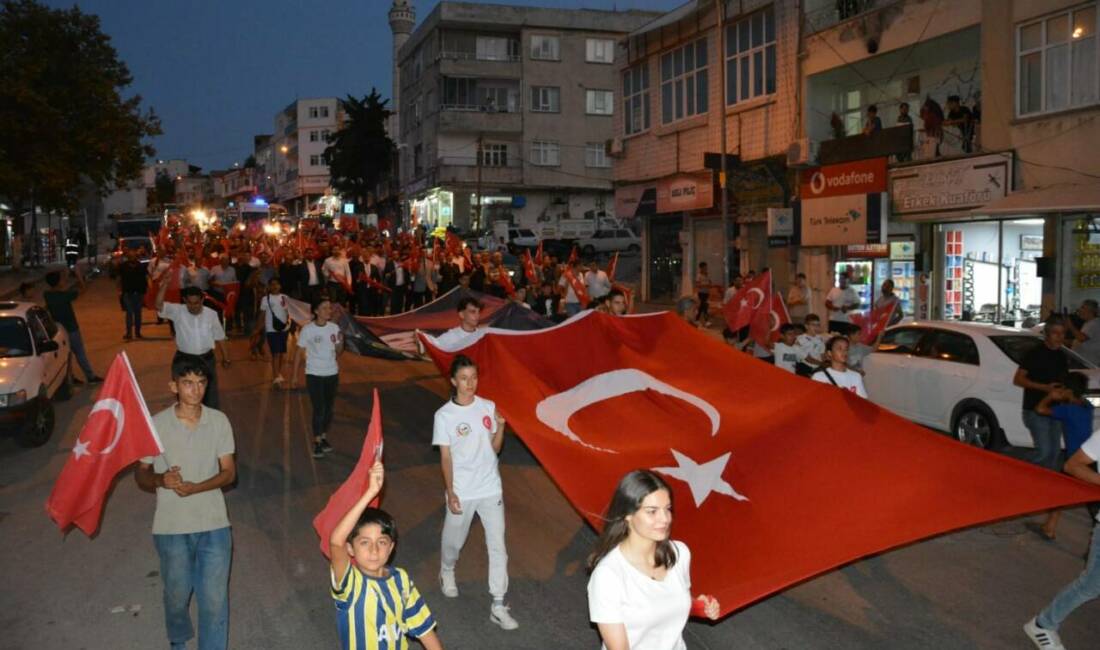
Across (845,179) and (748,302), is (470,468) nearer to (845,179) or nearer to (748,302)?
(748,302)

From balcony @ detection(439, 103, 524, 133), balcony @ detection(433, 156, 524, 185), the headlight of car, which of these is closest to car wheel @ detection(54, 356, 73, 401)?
the headlight of car

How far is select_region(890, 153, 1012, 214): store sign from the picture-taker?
63.0ft

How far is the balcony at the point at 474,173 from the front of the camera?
58.3 metres

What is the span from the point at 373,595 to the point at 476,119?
5582 centimetres

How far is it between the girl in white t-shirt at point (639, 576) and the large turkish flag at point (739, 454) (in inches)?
69.3

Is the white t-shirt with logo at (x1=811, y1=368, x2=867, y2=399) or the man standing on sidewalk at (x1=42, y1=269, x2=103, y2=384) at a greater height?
the man standing on sidewalk at (x1=42, y1=269, x2=103, y2=384)

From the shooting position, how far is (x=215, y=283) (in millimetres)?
20688

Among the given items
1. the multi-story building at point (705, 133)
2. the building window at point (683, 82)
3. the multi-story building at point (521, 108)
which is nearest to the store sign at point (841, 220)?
the multi-story building at point (705, 133)

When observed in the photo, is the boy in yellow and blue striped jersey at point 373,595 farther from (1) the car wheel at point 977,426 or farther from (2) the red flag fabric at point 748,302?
(2) the red flag fabric at point 748,302

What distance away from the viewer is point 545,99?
5875cm

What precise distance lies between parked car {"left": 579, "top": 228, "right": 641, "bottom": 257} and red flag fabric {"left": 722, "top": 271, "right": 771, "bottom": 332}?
3211 centimetres

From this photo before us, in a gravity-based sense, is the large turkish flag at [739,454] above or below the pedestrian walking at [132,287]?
below

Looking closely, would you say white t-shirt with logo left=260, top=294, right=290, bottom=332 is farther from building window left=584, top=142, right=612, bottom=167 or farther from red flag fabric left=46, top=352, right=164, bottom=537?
building window left=584, top=142, right=612, bottom=167

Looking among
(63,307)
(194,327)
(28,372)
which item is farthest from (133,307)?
(194,327)
